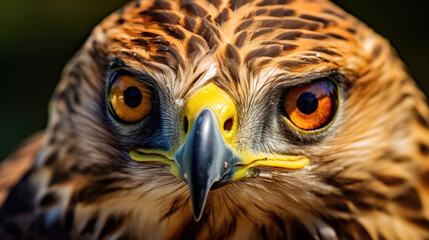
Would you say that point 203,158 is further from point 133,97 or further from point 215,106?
point 133,97

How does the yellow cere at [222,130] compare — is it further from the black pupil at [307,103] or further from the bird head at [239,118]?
the black pupil at [307,103]

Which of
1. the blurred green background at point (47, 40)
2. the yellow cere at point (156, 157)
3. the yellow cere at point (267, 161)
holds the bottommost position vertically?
the yellow cere at point (156, 157)

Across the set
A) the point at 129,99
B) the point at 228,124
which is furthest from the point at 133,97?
the point at 228,124

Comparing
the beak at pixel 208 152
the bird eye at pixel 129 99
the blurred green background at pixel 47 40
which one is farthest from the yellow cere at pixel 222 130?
the blurred green background at pixel 47 40

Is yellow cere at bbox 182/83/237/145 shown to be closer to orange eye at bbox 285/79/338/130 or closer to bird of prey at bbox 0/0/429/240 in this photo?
bird of prey at bbox 0/0/429/240

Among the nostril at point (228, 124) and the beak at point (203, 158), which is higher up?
the nostril at point (228, 124)

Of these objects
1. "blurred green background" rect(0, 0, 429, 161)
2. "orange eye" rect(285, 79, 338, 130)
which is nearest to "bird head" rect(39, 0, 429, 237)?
"orange eye" rect(285, 79, 338, 130)
